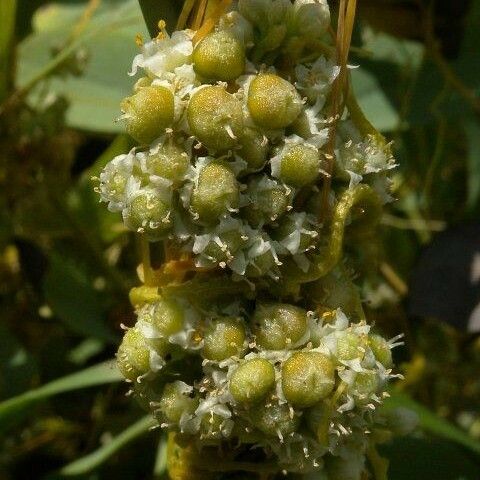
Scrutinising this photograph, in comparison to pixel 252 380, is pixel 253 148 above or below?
above

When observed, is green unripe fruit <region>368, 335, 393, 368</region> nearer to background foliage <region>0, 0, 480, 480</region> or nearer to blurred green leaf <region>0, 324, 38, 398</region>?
background foliage <region>0, 0, 480, 480</region>

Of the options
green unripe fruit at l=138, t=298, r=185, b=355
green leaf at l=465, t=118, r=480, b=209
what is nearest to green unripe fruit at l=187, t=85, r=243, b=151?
green unripe fruit at l=138, t=298, r=185, b=355

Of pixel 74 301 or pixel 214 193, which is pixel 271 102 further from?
pixel 74 301

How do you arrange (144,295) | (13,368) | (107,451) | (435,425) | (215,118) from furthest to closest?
1. (13,368)
2. (107,451)
3. (435,425)
4. (144,295)
5. (215,118)

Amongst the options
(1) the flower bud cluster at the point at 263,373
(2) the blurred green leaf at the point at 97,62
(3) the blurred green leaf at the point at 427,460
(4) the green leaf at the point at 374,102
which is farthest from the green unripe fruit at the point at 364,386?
(2) the blurred green leaf at the point at 97,62

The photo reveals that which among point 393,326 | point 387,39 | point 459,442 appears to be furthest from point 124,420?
point 387,39

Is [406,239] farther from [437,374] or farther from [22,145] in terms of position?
[22,145]

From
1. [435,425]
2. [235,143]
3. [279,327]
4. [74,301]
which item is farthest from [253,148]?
[74,301]
